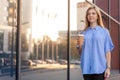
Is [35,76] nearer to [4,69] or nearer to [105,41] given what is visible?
[4,69]

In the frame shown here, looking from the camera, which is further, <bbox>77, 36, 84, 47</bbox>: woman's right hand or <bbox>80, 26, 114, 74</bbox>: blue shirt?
<bbox>80, 26, 114, 74</bbox>: blue shirt

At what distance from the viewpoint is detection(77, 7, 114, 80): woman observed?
471 centimetres

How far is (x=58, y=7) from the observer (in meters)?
→ 8.14

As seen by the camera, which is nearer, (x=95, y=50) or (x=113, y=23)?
(x=95, y=50)

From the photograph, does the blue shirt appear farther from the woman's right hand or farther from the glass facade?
the glass facade

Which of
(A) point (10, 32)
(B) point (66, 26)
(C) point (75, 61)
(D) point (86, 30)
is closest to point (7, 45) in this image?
(A) point (10, 32)

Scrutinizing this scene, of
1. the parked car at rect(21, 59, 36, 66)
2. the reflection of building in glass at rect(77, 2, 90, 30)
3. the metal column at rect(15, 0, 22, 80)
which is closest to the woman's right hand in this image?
Answer: the metal column at rect(15, 0, 22, 80)

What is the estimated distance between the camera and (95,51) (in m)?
4.73

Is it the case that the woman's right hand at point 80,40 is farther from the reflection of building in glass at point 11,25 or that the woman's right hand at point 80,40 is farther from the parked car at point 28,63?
the parked car at point 28,63

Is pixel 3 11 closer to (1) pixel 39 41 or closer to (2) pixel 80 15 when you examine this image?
(1) pixel 39 41

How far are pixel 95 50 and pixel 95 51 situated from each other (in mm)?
13

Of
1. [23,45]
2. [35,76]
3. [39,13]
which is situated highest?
[39,13]

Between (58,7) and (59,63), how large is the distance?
1.20 meters

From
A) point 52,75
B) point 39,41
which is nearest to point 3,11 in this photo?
point 39,41
